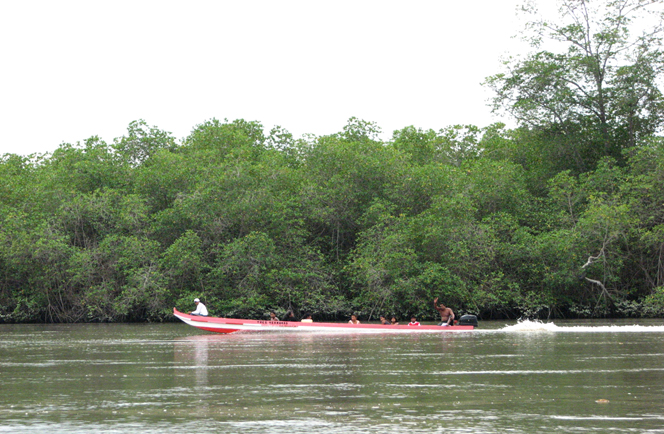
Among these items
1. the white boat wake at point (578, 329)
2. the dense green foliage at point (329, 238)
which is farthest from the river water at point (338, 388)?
the dense green foliage at point (329, 238)

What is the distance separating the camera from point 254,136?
2867 inches

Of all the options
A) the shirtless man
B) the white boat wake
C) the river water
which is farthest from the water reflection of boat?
the river water

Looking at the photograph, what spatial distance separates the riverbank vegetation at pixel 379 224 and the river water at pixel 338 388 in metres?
21.3

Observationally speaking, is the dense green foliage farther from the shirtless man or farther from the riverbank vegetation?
the shirtless man

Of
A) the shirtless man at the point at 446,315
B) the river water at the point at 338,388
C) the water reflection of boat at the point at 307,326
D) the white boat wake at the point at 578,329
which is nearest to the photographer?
the river water at the point at 338,388

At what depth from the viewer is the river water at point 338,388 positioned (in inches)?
436

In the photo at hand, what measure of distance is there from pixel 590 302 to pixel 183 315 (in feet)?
86.2

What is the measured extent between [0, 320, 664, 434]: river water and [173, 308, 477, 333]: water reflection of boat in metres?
8.93

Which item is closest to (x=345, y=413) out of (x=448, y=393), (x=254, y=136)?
(x=448, y=393)

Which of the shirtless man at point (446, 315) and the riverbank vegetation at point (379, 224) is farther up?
the riverbank vegetation at point (379, 224)

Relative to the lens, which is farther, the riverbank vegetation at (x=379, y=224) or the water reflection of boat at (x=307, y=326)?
the riverbank vegetation at (x=379, y=224)

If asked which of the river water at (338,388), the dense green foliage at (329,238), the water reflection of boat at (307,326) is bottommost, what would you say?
the river water at (338,388)

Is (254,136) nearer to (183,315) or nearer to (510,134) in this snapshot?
(510,134)

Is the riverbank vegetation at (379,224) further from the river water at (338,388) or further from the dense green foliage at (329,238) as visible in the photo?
the river water at (338,388)
